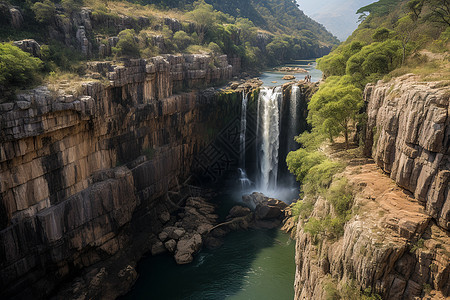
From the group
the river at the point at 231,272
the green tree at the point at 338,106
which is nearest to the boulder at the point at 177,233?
the river at the point at 231,272

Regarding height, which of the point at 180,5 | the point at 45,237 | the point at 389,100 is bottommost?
the point at 45,237

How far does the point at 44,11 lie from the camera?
3409 centimetres

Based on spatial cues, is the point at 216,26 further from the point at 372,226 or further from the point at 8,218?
the point at 372,226

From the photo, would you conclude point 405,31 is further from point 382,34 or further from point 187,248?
point 187,248

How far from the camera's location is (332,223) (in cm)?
2003

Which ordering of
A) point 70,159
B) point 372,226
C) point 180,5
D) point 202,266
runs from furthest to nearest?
point 180,5 → point 202,266 → point 70,159 → point 372,226

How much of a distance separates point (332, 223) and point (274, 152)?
26.9m

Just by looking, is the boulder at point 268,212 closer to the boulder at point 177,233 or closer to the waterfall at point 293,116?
the boulder at point 177,233

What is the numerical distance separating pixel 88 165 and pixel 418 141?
25.7 m

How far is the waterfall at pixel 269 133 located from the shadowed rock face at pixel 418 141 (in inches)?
963

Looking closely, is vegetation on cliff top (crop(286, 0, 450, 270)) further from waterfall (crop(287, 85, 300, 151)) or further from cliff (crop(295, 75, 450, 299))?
waterfall (crop(287, 85, 300, 151))

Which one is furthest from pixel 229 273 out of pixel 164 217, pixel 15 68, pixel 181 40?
pixel 181 40

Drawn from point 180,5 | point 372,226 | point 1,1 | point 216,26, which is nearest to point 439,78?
point 372,226

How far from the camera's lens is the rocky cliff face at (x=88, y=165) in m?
23.6
